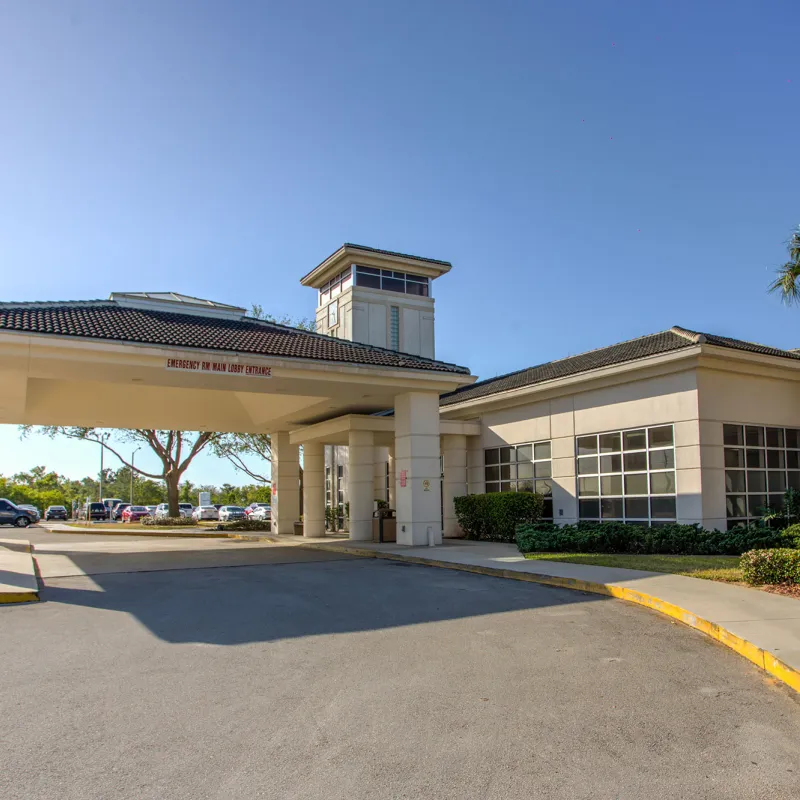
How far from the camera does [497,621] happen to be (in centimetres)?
936

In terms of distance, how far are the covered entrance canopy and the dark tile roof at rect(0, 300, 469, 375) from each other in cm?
4

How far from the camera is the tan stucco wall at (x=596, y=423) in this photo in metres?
18.7

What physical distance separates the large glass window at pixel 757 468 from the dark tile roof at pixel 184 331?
7646mm

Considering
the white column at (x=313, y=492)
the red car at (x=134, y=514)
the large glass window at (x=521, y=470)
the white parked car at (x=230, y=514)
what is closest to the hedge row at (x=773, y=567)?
the large glass window at (x=521, y=470)

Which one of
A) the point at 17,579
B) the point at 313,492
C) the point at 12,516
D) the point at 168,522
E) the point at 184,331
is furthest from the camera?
the point at 12,516

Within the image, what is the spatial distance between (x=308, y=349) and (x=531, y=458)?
8731 mm

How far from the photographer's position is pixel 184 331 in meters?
19.6

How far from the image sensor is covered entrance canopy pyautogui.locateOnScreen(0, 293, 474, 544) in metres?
17.1

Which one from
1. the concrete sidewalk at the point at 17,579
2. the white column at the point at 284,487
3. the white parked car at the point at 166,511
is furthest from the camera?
the white parked car at the point at 166,511

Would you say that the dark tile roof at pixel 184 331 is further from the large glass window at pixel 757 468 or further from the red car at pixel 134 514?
the red car at pixel 134 514

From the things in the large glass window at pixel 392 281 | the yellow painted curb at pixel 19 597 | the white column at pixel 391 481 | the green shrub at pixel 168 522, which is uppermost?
the large glass window at pixel 392 281

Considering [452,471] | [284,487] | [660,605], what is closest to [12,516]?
[284,487]

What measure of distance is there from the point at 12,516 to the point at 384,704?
50111 millimetres

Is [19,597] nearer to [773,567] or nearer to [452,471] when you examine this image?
[773,567]
